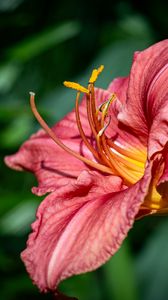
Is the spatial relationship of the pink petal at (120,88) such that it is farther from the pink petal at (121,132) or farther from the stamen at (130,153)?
the stamen at (130,153)

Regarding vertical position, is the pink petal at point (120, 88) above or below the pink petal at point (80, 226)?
above

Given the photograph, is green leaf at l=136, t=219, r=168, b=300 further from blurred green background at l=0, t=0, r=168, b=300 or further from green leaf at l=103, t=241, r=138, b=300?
green leaf at l=103, t=241, r=138, b=300

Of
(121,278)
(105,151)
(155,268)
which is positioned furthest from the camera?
(155,268)

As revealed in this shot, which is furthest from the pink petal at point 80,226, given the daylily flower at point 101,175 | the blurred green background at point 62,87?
the blurred green background at point 62,87

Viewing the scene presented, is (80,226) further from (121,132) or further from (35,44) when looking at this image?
(35,44)


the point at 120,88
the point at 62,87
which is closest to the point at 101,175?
the point at 120,88

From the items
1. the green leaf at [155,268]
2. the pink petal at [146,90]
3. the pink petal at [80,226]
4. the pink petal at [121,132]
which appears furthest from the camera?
the green leaf at [155,268]

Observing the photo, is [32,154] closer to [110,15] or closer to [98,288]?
[98,288]

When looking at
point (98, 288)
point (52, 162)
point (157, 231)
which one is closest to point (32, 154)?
point (52, 162)
